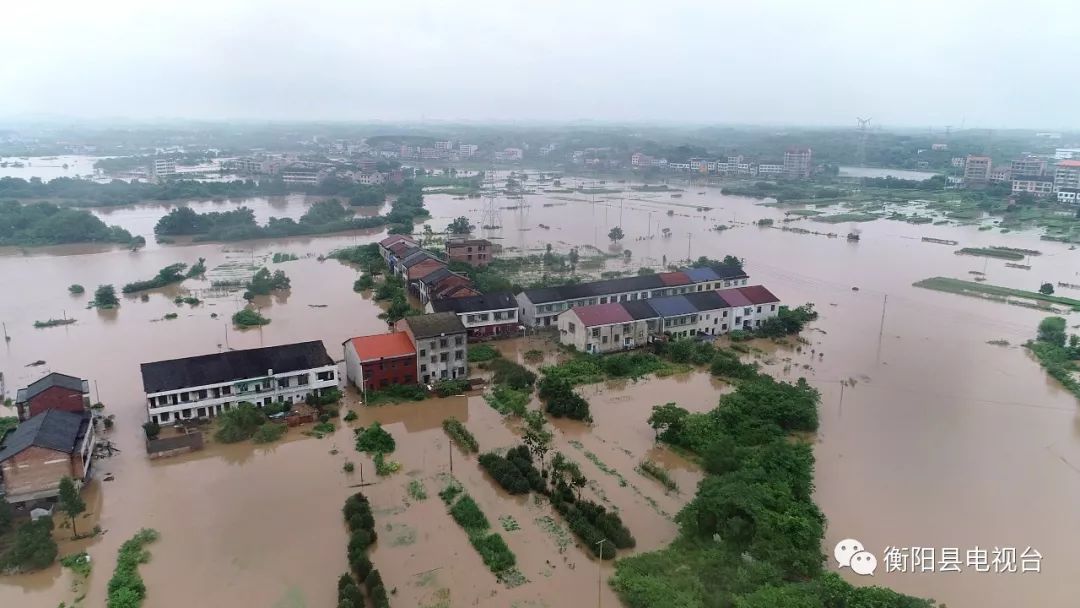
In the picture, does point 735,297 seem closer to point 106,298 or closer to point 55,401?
point 55,401

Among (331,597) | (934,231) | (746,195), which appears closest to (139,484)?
(331,597)

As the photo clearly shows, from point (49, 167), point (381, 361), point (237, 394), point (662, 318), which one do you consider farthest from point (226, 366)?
point (49, 167)

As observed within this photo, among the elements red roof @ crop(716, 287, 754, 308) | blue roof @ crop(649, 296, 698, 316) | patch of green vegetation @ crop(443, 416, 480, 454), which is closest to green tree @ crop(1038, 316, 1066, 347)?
red roof @ crop(716, 287, 754, 308)

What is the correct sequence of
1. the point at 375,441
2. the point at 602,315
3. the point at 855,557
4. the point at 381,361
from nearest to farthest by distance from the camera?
the point at 855,557 < the point at 375,441 < the point at 381,361 < the point at 602,315

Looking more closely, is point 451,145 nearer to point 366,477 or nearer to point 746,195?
point 746,195

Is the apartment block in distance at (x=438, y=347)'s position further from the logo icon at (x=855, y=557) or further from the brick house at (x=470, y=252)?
the brick house at (x=470, y=252)

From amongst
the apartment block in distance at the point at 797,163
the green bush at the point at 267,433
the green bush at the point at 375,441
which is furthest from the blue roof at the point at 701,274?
the apartment block in distance at the point at 797,163

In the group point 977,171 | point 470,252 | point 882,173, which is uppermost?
point 977,171
